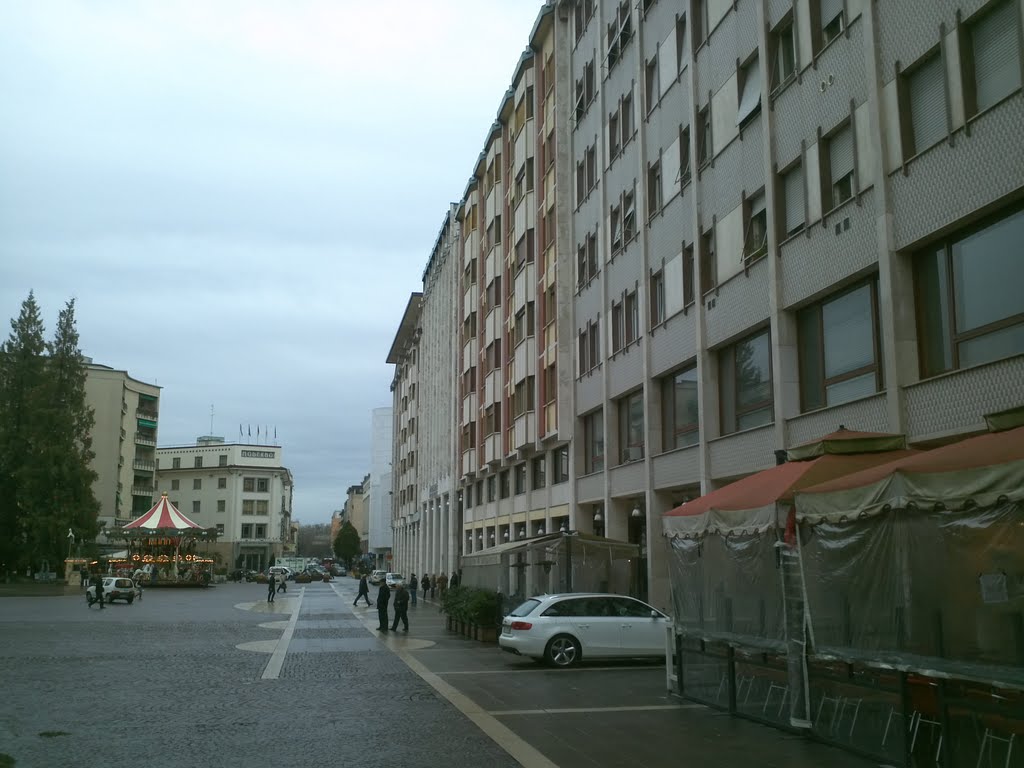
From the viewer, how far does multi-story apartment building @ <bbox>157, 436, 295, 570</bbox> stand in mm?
Result: 139875

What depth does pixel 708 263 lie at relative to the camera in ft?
80.1

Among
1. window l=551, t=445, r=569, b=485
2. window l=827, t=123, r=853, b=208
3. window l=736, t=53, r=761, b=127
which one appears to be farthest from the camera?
window l=551, t=445, r=569, b=485

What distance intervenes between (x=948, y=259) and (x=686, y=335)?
1028 cm

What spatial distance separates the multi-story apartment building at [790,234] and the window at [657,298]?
0.20ft

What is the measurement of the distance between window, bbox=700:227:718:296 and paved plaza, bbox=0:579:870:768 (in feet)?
30.1

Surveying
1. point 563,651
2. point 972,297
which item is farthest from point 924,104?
point 563,651

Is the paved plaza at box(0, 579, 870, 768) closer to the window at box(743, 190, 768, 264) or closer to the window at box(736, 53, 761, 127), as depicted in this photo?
the window at box(743, 190, 768, 264)

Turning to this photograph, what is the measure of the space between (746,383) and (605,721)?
448 inches

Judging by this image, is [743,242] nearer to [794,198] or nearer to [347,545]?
[794,198]

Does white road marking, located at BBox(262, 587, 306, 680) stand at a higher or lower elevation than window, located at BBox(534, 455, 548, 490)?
lower

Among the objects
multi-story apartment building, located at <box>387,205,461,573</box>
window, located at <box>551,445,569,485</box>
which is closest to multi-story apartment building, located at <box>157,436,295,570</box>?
multi-story apartment building, located at <box>387,205,461,573</box>

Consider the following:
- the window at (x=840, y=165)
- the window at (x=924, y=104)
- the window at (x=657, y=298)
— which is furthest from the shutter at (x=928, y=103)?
the window at (x=657, y=298)

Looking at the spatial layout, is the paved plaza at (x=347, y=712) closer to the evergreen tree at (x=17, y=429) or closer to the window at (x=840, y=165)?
the window at (x=840, y=165)

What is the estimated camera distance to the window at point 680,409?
83.5ft
